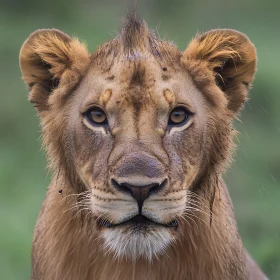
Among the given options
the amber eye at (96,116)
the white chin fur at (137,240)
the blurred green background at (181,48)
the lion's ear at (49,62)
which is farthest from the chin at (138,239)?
the blurred green background at (181,48)

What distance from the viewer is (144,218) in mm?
4770

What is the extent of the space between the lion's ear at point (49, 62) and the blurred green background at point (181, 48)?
3.75m

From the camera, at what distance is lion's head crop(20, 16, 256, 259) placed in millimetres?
4812

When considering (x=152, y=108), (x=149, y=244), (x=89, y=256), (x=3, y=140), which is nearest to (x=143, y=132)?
(x=152, y=108)

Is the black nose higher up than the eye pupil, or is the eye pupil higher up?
the eye pupil

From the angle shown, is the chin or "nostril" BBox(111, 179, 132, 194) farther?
the chin

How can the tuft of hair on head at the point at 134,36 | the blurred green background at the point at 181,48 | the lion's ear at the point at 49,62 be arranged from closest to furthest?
the tuft of hair on head at the point at 134,36, the lion's ear at the point at 49,62, the blurred green background at the point at 181,48

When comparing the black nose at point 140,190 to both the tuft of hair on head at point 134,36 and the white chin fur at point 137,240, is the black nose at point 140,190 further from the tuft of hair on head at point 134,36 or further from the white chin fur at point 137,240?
the tuft of hair on head at point 134,36

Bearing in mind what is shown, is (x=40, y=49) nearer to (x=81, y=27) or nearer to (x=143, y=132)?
(x=143, y=132)

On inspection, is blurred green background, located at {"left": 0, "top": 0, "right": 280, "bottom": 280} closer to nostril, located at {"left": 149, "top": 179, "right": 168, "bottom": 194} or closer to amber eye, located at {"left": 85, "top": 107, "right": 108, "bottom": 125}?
amber eye, located at {"left": 85, "top": 107, "right": 108, "bottom": 125}

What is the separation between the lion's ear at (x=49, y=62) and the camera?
5340mm

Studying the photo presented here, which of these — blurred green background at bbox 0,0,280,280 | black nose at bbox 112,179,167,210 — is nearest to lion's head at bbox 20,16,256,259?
black nose at bbox 112,179,167,210

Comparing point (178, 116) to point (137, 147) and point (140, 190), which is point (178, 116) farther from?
point (140, 190)

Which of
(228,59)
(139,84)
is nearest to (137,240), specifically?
(139,84)
